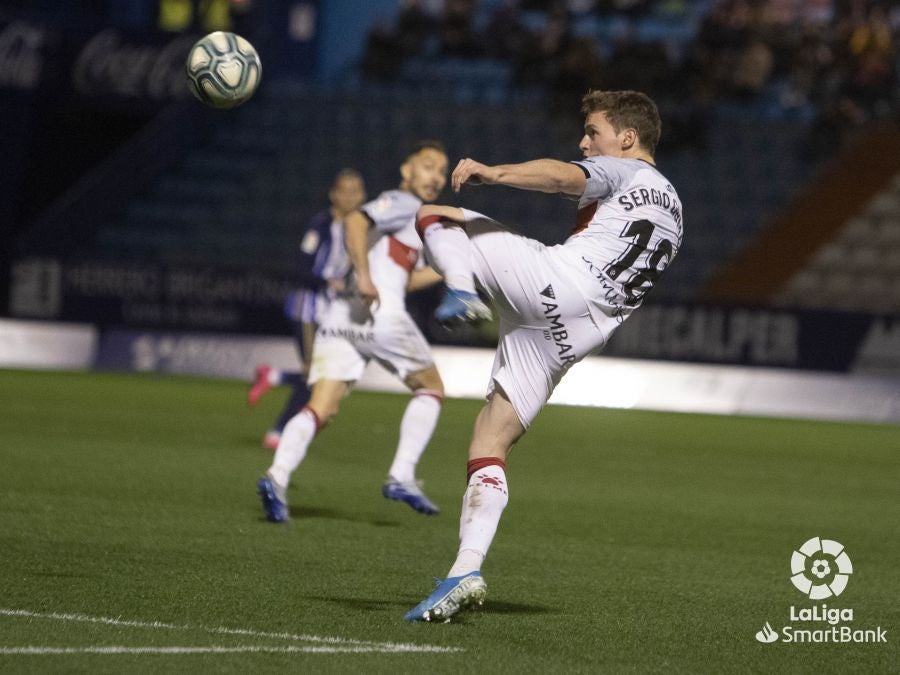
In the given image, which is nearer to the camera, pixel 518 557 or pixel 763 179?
pixel 518 557

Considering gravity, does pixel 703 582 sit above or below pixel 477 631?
above

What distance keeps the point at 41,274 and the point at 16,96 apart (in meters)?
4.79

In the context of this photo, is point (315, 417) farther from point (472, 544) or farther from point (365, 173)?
point (365, 173)

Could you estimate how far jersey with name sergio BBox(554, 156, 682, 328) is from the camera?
6129 millimetres

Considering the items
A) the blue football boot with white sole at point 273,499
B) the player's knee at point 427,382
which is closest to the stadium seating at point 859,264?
the player's knee at point 427,382

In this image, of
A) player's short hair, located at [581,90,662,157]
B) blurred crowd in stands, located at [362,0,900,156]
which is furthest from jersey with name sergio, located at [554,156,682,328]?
blurred crowd in stands, located at [362,0,900,156]

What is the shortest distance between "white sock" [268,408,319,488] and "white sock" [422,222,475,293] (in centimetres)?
243

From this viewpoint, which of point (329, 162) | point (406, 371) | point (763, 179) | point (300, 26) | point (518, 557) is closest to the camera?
point (518, 557)

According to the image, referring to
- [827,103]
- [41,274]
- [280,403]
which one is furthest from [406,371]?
[827,103]

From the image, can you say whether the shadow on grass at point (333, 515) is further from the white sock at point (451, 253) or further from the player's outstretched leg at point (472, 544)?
the white sock at point (451, 253)

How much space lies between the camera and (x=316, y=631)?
5.54 meters

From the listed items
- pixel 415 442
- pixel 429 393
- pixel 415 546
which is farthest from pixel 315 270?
pixel 415 546

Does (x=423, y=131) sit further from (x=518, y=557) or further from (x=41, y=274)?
(x=518, y=557)

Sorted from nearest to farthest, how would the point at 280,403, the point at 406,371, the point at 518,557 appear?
1. the point at 518,557
2. the point at 406,371
3. the point at 280,403
